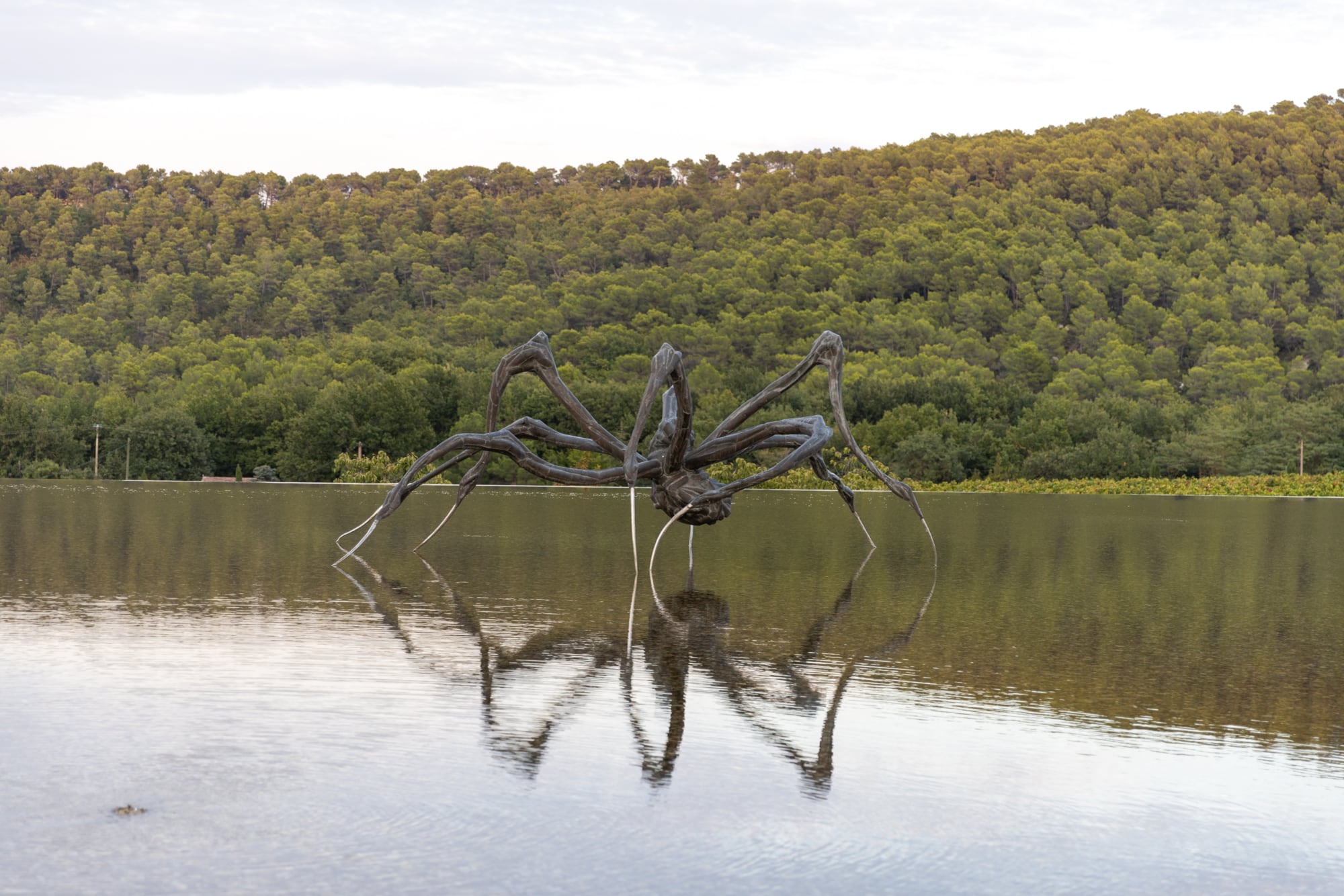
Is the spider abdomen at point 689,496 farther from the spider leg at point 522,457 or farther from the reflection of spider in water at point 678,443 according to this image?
the spider leg at point 522,457

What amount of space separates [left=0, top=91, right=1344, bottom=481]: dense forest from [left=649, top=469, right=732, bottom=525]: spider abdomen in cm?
4880

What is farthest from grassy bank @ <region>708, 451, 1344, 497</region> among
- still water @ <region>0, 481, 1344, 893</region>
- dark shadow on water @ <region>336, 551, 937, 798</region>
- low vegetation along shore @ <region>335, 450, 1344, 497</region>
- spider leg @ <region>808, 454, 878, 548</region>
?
dark shadow on water @ <region>336, 551, 937, 798</region>

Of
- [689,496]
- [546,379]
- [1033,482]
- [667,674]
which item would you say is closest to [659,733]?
[667,674]

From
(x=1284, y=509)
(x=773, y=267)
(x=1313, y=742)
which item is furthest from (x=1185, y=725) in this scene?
(x=773, y=267)

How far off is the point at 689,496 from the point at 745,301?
92407mm

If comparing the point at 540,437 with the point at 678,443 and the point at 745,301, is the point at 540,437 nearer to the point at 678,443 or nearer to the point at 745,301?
the point at 678,443

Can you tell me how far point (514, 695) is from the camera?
7312 mm

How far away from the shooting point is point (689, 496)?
45.6 ft

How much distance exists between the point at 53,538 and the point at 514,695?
14045 millimetres

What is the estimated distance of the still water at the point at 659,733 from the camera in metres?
4.47

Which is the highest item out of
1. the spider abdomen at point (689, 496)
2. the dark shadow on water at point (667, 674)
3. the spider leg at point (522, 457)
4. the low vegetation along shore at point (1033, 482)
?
the spider leg at point (522, 457)

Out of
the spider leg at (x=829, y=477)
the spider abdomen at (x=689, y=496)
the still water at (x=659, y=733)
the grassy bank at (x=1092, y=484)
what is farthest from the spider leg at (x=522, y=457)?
the grassy bank at (x=1092, y=484)

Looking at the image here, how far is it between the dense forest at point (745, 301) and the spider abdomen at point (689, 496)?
4880cm

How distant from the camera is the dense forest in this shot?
245 ft
